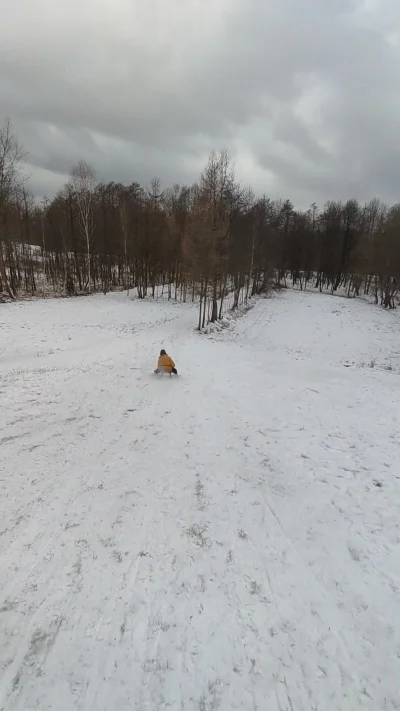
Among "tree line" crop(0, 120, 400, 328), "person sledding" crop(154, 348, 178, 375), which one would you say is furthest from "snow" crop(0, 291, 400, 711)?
"tree line" crop(0, 120, 400, 328)

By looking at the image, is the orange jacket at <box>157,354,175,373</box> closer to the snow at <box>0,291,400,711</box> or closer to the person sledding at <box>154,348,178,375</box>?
the person sledding at <box>154,348,178,375</box>

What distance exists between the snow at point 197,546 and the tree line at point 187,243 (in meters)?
16.6

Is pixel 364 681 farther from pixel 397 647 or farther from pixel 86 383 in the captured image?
pixel 86 383

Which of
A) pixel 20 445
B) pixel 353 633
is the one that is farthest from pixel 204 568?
pixel 20 445

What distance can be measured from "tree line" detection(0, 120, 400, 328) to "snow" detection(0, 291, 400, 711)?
654 inches

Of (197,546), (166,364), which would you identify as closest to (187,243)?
(166,364)

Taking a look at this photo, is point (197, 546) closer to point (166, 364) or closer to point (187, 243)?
point (166, 364)

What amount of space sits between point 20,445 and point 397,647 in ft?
28.2

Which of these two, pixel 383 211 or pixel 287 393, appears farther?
pixel 383 211

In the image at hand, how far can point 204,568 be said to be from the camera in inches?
214

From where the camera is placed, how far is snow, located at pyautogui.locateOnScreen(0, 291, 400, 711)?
397 centimetres

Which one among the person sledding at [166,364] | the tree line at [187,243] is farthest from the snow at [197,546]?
the tree line at [187,243]

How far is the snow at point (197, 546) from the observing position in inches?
156

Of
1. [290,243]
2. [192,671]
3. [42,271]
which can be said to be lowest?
[192,671]
